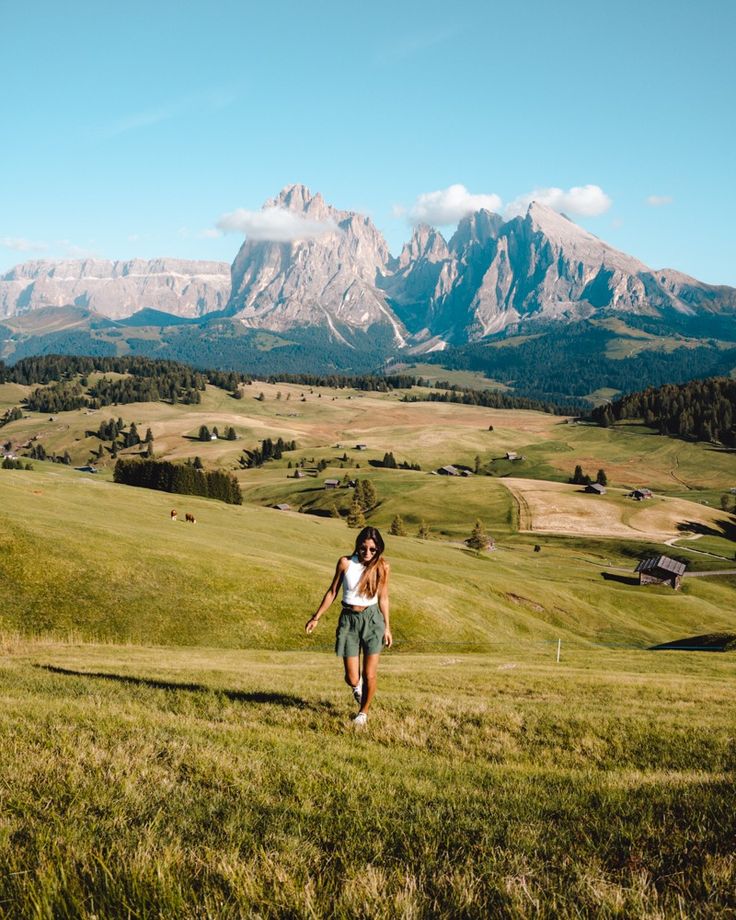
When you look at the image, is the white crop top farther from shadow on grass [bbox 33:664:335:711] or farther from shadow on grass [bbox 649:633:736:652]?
shadow on grass [bbox 649:633:736:652]

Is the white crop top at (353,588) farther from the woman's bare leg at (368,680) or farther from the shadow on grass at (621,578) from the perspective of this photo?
the shadow on grass at (621,578)

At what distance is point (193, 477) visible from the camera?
132250 mm

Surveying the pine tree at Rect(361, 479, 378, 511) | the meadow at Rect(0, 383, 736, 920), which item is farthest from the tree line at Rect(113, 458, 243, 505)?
the meadow at Rect(0, 383, 736, 920)

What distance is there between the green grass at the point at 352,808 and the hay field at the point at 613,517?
164 metres

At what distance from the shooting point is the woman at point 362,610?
12.3 metres

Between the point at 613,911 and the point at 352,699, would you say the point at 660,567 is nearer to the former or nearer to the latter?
the point at 352,699

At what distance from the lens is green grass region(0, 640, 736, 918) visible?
172 inches

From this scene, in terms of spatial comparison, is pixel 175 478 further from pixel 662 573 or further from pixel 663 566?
pixel 662 573

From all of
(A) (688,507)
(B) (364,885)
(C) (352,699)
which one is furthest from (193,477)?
(A) (688,507)

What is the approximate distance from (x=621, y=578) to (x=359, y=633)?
402ft

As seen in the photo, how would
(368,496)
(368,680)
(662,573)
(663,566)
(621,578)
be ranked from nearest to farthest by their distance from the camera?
(368,680)
(663,566)
(662,573)
(621,578)
(368,496)

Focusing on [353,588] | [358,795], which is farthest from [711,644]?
[358,795]

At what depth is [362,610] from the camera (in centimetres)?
1245

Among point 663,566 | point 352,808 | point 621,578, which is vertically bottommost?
point 621,578
